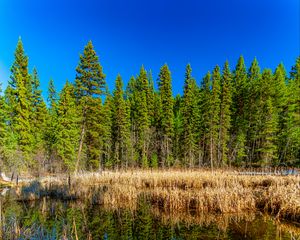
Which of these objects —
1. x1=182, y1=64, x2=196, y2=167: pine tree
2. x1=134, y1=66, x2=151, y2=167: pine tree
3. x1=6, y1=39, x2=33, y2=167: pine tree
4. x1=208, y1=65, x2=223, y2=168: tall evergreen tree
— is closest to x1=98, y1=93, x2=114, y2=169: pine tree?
x1=134, y1=66, x2=151, y2=167: pine tree

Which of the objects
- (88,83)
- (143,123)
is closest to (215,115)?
(143,123)

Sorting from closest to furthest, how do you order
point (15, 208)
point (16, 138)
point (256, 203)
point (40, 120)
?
point (256, 203)
point (15, 208)
point (16, 138)
point (40, 120)

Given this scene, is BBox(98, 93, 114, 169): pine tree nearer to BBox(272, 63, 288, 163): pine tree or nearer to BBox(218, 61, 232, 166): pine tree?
BBox(218, 61, 232, 166): pine tree

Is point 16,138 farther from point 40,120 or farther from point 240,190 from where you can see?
point 240,190

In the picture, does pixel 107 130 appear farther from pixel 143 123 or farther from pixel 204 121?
pixel 204 121

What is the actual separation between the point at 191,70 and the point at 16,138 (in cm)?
2587

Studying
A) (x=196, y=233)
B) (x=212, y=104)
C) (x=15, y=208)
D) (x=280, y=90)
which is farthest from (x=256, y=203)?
(x=280, y=90)

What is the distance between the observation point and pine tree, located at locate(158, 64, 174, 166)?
126 ft

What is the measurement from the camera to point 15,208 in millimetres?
11188

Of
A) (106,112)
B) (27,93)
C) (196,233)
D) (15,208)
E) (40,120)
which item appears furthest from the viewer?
(106,112)

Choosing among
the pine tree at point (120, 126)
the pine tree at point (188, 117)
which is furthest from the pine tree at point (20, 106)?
the pine tree at point (188, 117)

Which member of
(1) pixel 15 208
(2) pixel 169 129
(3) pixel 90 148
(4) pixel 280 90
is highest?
(4) pixel 280 90

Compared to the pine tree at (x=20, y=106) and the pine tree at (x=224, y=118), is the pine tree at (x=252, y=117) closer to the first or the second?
the pine tree at (x=224, y=118)

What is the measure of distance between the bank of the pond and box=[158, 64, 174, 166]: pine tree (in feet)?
69.2
